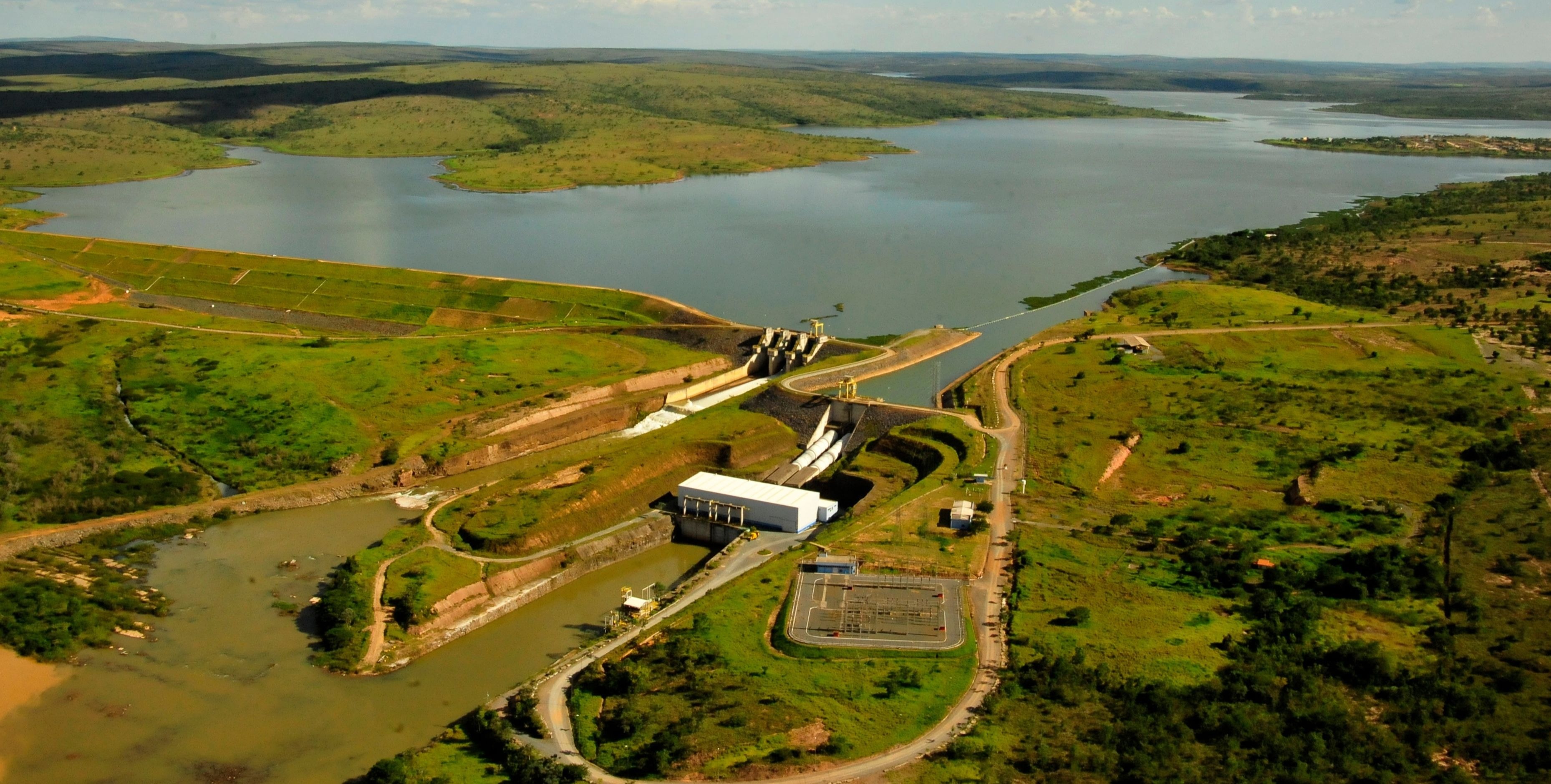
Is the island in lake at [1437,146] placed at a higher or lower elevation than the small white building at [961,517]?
higher

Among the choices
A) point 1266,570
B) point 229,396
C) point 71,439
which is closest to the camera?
point 1266,570

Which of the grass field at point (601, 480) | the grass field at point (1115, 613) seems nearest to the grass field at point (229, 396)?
the grass field at point (601, 480)

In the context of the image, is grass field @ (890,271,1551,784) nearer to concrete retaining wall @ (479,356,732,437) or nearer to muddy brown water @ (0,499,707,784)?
muddy brown water @ (0,499,707,784)

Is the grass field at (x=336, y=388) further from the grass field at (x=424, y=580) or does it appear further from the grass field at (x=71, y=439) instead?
the grass field at (x=424, y=580)

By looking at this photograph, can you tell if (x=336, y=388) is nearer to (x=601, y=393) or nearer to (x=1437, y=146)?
(x=601, y=393)

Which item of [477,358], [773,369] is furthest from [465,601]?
[773,369]

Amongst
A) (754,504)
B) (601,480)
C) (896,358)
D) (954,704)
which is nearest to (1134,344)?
(896,358)

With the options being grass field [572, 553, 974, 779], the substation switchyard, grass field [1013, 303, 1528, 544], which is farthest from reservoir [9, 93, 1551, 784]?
grass field [1013, 303, 1528, 544]

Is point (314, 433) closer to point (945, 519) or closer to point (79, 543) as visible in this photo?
point (79, 543)
